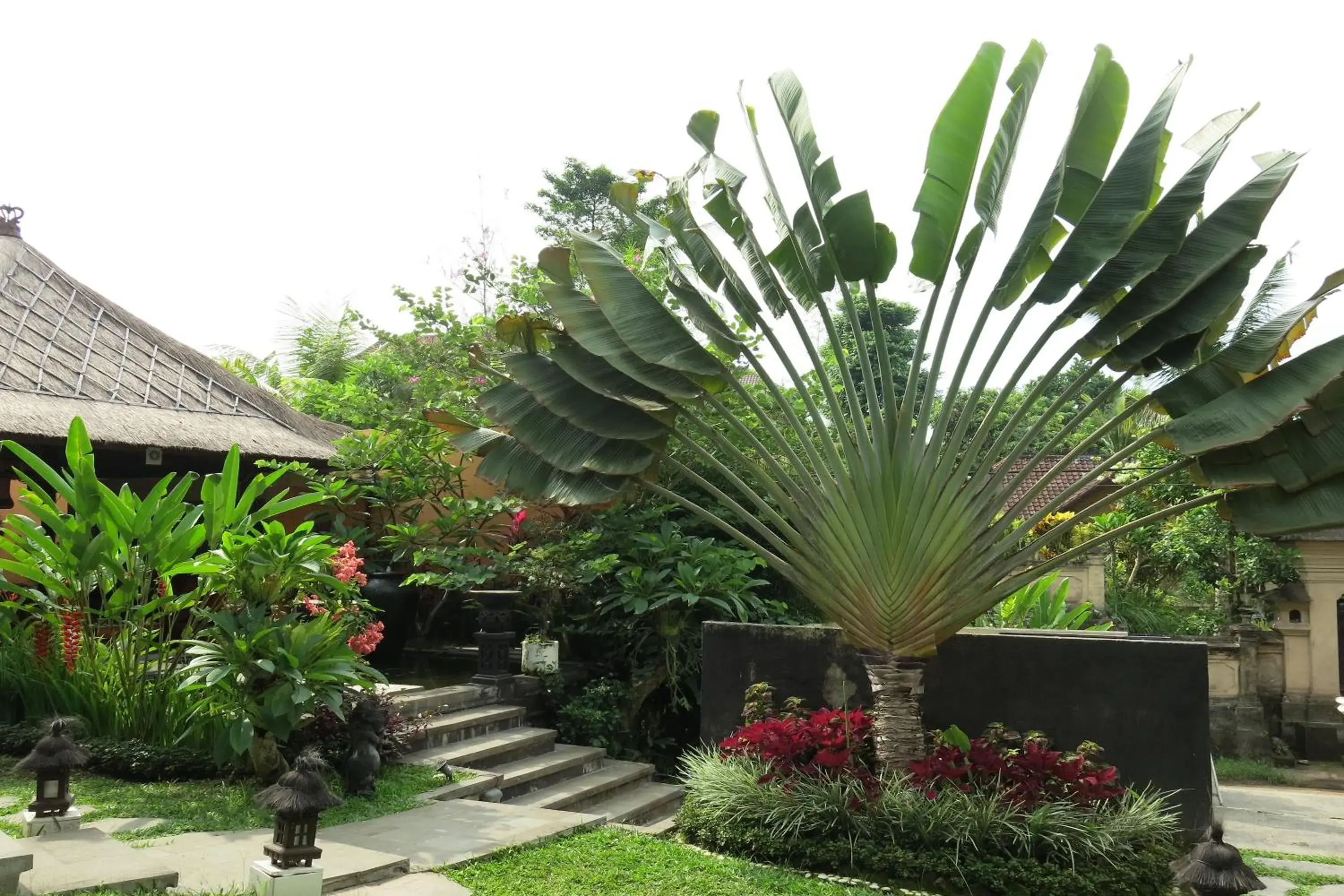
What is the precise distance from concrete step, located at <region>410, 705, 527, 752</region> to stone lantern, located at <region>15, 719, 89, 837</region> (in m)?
2.50

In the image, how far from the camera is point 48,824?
5.03 meters

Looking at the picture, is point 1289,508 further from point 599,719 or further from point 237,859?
point 237,859

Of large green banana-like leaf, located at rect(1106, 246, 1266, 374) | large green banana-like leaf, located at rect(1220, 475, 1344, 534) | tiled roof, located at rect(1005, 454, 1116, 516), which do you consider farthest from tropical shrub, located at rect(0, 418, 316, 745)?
tiled roof, located at rect(1005, 454, 1116, 516)

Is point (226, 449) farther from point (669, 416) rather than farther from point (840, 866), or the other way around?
point (840, 866)

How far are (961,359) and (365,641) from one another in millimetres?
4116

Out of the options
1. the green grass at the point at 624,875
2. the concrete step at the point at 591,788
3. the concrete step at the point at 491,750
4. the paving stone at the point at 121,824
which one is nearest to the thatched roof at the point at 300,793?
the green grass at the point at 624,875

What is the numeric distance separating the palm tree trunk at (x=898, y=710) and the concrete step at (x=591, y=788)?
2.21 metres

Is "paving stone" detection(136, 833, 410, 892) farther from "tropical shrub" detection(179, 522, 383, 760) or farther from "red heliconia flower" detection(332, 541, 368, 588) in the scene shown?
"red heliconia flower" detection(332, 541, 368, 588)

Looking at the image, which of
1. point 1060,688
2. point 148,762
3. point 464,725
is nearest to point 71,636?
point 148,762

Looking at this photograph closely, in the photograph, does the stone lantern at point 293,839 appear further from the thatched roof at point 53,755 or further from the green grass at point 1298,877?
the green grass at point 1298,877

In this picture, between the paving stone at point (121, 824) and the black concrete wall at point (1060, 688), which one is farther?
the black concrete wall at point (1060, 688)

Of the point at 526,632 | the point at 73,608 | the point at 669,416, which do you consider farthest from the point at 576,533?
the point at 73,608

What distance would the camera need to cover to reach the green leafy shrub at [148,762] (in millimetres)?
6527

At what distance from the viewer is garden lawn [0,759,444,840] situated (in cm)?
561
